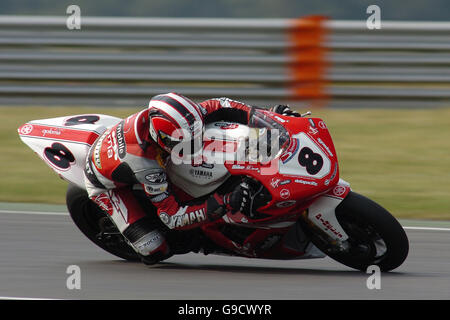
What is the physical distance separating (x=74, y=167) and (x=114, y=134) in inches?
16.4

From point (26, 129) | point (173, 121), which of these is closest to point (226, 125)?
point (173, 121)

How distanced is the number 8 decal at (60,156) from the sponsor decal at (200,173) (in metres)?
0.87

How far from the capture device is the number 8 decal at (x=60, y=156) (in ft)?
18.0

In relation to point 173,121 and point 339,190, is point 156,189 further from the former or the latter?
point 339,190

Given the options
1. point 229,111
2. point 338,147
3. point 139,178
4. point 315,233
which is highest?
point 229,111

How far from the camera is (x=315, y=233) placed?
5141mm

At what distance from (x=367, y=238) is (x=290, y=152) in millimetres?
703

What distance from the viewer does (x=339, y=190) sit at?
16.4ft

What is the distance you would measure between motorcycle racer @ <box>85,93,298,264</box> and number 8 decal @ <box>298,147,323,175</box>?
0.37 meters

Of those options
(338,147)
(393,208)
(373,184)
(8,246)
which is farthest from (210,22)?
(8,246)

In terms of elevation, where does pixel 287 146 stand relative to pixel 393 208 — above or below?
above

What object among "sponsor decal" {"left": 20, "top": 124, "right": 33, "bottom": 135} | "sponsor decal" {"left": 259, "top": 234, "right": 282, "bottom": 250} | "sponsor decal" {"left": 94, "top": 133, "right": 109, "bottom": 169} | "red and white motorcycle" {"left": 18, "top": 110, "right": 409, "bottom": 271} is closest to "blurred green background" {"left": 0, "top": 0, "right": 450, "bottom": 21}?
"sponsor decal" {"left": 20, "top": 124, "right": 33, "bottom": 135}

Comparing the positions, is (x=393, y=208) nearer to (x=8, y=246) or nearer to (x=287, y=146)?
(x=287, y=146)

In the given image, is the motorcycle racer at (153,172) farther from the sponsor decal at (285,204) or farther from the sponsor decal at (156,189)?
the sponsor decal at (285,204)
